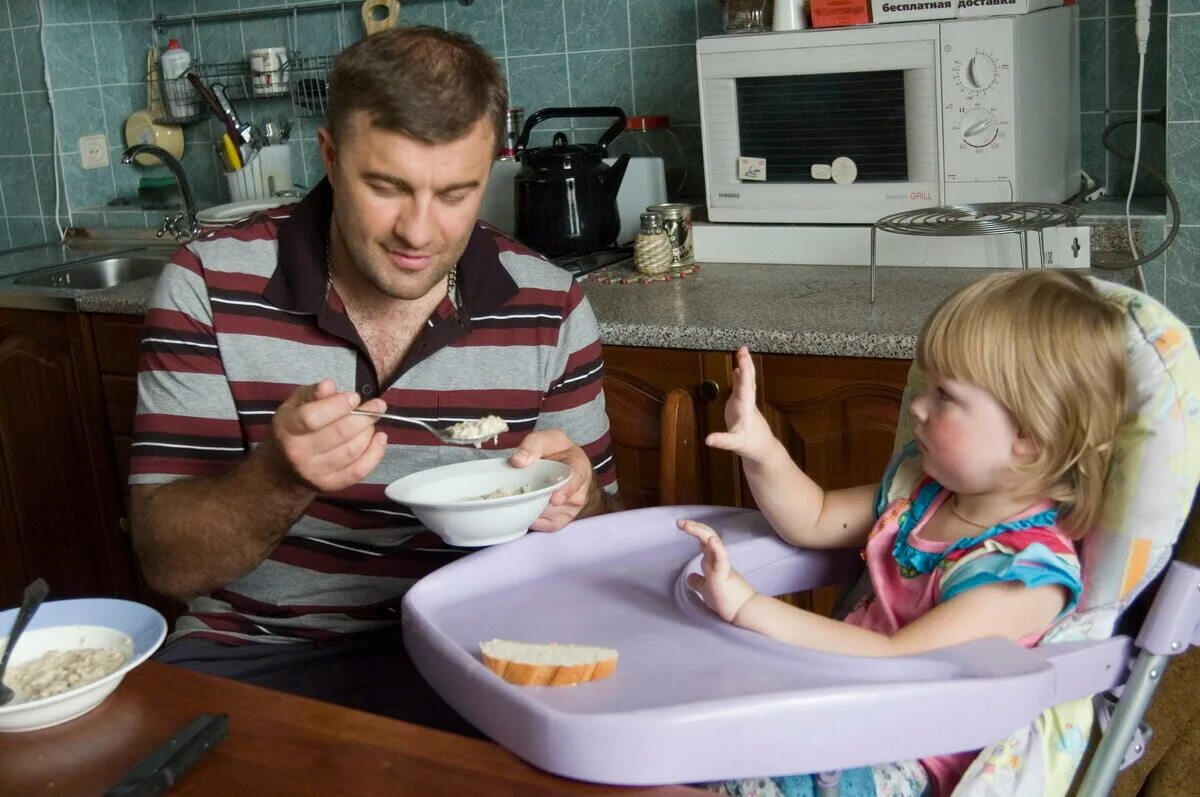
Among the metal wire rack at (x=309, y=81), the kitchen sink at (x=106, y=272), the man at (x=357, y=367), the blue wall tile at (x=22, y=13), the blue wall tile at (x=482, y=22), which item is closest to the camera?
the man at (x=357, y=367)

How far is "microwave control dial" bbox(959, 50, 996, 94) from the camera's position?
2.08 metres

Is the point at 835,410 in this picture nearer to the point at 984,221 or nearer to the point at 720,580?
the point at 984,221

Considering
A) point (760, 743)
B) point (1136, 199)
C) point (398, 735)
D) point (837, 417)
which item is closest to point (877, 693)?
point (760, 743)

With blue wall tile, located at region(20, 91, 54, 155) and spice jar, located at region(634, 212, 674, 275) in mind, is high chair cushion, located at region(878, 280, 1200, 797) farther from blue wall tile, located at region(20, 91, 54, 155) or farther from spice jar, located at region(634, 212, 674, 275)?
blue wall tile, located at region(20, 91, 54, 155)

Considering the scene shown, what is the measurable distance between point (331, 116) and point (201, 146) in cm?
204

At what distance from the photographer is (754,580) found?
128cm

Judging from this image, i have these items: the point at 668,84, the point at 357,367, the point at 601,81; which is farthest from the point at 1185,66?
the point at 357,367

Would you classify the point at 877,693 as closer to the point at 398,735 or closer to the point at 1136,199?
the point at 398,735

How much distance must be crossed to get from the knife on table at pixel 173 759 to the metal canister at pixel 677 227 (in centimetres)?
160

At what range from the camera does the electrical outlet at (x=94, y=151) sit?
3.34 meters

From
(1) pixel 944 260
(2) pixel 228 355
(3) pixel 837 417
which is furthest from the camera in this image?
(1) pixel 944 260

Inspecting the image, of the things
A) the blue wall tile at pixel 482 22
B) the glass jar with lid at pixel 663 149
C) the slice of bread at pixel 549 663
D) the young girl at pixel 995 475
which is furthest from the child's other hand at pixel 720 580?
the blue wall tile at pixel 482 22

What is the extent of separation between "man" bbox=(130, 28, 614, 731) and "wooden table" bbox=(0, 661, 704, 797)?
306mm

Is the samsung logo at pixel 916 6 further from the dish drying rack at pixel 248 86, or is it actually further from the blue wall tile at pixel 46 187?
the blue wall tile at pixel 46 187
